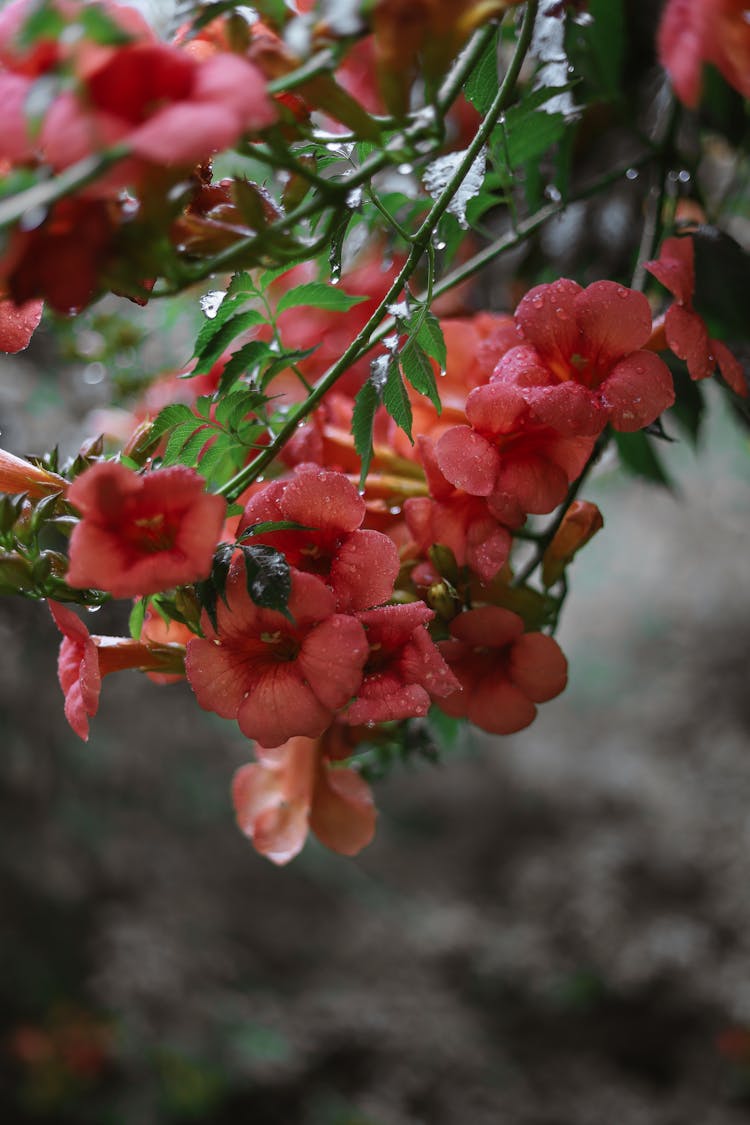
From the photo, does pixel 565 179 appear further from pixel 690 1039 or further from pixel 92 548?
pixel 690 1039

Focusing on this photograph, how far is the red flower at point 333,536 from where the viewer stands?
1.54 ft

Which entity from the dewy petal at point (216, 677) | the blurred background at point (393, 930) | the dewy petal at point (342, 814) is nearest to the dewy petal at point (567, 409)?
the dewy petal at point (216, 677)

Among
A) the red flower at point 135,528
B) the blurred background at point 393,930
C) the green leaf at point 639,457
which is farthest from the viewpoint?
Result: the blurred background at point 393,930

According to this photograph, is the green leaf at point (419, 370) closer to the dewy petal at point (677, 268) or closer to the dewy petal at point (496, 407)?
the dewy petal at point (496, 407)

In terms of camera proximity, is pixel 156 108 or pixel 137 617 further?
pixel 137 617

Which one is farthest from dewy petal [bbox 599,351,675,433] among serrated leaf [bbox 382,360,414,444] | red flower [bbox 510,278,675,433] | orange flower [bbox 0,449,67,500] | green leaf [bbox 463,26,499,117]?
orange flower [bbox 0,449,67,500]

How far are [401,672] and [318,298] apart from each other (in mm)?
244

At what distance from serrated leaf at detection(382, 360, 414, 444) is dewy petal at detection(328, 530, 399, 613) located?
80 mm

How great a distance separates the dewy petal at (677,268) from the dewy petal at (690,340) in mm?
15

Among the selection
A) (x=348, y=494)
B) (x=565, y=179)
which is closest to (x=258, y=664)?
(x=348, y=494)

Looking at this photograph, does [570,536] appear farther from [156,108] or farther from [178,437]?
[156,108]

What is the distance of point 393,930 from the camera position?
115 inches

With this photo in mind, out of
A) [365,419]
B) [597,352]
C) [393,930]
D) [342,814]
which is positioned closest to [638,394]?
[597,352]

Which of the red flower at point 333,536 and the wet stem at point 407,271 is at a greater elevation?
the wet stem at point 407,271
